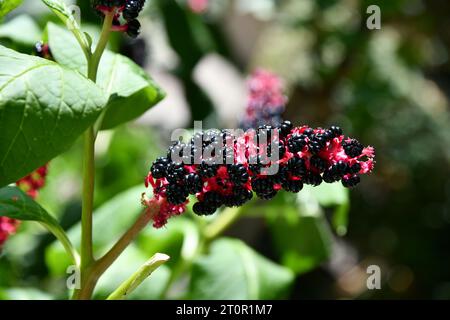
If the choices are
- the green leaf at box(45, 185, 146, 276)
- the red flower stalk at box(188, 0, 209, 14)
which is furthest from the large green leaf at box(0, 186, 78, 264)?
the red flower stalk at box(188, 0, 209, 14)

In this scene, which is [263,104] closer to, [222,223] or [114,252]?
[222,223]

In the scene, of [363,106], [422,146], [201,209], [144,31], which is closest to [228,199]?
[201,209]

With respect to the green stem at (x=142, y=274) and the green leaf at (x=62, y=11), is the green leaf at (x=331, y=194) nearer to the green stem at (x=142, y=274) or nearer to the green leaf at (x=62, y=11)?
the green stem at (x=142, y=274)

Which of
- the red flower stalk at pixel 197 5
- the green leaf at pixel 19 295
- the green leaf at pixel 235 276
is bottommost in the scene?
the green leaf at pixel 19 295

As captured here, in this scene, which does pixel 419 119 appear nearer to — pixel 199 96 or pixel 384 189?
pixel 384 189

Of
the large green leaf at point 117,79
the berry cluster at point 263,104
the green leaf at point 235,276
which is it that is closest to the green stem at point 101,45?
the large green leaf at point 117,79

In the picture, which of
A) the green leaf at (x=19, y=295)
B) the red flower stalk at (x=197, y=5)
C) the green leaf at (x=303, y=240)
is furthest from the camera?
the red flower stalk at (x=197, y=5)
